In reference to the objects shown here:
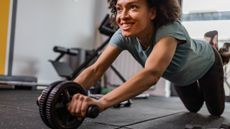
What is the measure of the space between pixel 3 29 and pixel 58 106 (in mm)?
2994

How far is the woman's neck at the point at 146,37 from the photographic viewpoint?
1.32m

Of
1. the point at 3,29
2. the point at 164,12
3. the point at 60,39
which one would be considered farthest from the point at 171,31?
the point at 60,39

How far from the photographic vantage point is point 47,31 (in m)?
4.27

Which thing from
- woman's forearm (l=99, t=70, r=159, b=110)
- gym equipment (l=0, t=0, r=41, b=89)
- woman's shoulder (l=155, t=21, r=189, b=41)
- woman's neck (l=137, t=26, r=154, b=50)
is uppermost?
woman's shoulder (l=155, t=21, r=189, b=41)

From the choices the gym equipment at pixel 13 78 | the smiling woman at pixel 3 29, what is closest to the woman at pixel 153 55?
the gym equipment at pixel 13 78

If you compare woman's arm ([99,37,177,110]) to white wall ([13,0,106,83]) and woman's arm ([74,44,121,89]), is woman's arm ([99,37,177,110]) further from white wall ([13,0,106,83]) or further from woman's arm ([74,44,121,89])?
white wall ([13,0,106,83])

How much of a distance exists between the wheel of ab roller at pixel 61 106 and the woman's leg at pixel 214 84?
975mm

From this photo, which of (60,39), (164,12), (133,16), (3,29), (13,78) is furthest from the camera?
(60,39)

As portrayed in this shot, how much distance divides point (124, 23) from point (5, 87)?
2.54m

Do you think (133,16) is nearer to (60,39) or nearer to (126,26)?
(126,26)

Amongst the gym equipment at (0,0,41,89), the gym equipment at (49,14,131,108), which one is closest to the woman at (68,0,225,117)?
the gym equipment at (49,14,131,108)

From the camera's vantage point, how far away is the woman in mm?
1089

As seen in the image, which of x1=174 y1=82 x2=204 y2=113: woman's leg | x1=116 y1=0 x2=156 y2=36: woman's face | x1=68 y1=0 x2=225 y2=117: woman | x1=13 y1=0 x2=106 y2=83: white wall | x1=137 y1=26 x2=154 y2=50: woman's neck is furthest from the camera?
x1=13 y1=0 x2=106 y2=83: white wall

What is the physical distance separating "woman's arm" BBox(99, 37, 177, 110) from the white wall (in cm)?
Result: 306
